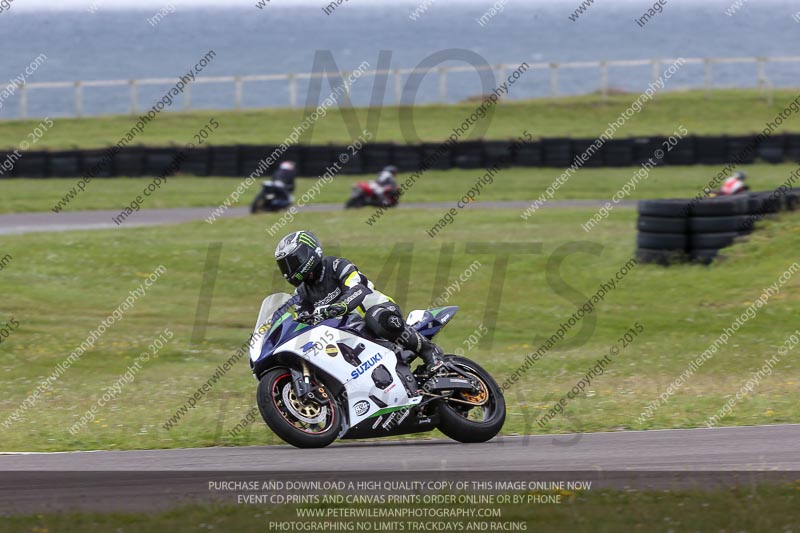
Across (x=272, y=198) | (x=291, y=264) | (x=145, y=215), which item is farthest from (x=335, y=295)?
(x=145, y=215)

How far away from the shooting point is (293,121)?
42.4 m

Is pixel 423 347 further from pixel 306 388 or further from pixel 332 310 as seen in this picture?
pixel 306 388

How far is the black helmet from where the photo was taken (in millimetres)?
8508

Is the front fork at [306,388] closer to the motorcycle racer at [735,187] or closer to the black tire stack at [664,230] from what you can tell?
the black tire stack at [664,230]

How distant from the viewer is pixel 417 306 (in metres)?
16.6

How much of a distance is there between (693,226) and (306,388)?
1076 cm

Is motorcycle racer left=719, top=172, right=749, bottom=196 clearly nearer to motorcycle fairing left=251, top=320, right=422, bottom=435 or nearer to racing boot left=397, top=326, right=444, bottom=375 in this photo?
racing boot left=397, top=326, right=444, bottom=375

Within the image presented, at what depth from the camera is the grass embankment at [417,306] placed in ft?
34.5

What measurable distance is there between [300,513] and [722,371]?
24.1 ft

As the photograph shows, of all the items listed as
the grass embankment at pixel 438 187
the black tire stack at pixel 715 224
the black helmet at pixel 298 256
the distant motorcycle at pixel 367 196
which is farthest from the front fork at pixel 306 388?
the grass embankment at pixel 438 187

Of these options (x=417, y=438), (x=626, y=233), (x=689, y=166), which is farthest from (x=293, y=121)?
(x=417, y=438)

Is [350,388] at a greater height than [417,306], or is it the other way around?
[350,388]

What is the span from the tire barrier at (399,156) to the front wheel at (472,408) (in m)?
24.1

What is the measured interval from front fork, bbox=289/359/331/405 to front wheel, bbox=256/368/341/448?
0.12 feet
